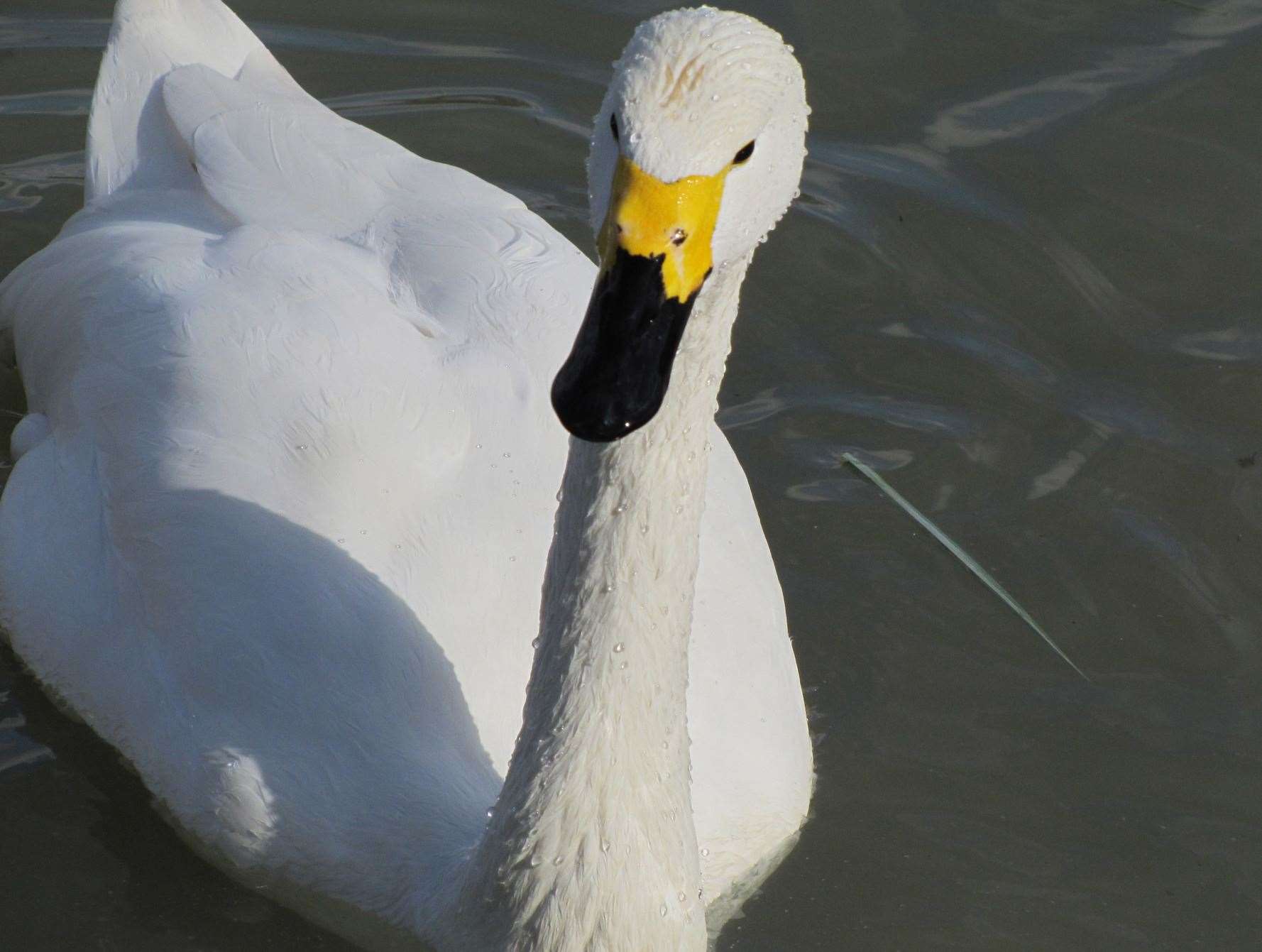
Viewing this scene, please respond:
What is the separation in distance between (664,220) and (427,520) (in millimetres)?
1706

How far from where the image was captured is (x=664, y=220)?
278 centimetres

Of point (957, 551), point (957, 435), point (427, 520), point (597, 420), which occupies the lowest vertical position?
point (957, 551)

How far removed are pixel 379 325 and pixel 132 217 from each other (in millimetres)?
1237

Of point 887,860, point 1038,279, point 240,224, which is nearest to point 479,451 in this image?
point 240,224

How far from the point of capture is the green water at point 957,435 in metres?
4.64

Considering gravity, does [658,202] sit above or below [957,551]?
above

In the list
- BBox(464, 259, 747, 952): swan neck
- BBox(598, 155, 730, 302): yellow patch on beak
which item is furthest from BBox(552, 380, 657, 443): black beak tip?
BBox(464, 259, 747, 952): swan neck

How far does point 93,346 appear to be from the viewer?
4883mm

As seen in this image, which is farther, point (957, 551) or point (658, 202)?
point (957, 551)

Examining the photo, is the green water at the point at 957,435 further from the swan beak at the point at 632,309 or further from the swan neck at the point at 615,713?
the swan beak at the point at 632,309

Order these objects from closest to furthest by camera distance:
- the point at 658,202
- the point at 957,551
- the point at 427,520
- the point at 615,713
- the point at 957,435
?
the point at 658,202, the point at 615,713, the point at 427,520, the point at 957,551, the point at 957,435

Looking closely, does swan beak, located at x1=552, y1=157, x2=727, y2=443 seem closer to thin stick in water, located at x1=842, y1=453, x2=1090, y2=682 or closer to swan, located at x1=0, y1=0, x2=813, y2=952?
swan, located at x1=0, y1=0, x2=813, y2=952

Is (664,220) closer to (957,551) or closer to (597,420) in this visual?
(597,420)

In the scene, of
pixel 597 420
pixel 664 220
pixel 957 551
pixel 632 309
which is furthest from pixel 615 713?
pixel 957 551
